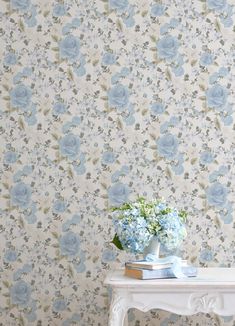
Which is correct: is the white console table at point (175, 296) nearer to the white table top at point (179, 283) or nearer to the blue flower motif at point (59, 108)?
the white table top at point (179, 283)

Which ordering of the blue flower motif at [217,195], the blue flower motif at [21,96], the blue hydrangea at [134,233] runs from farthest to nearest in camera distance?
1. the blue flower motif at [21,96]
2. the blue flower motif at [217,195]
3. the blue hydrangea at [134,233]

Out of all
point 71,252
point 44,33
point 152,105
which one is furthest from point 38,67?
point 71,252

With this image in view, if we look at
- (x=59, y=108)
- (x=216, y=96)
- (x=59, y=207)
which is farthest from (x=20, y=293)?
(x=216, y=96)

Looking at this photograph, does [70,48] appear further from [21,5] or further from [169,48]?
[169,48]

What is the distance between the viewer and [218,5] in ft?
11.4

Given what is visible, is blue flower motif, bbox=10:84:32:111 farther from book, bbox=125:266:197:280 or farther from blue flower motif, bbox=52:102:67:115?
book, bbox=125:266:197:280

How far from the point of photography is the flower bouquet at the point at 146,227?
9.65 ft

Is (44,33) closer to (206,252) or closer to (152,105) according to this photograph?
(152,105)

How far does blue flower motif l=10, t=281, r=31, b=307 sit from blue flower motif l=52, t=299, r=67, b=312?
0.49 feet

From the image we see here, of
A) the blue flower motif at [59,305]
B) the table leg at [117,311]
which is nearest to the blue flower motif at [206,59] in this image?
the table leg at [117,311]

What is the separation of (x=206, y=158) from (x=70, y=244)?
2.89 ft

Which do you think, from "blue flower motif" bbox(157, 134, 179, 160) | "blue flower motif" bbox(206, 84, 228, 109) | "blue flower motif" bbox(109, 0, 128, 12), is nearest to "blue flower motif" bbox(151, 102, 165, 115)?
"blue flower motif" bbox(157, 134, 179, 160)

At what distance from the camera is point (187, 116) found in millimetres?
3463

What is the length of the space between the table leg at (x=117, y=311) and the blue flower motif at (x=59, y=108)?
1.16 m
